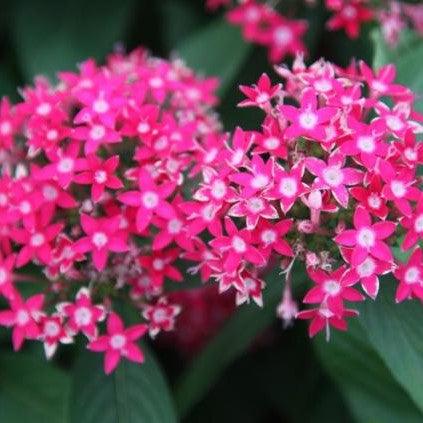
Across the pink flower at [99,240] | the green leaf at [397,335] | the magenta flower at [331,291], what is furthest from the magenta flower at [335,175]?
the pink flower at [99,240]

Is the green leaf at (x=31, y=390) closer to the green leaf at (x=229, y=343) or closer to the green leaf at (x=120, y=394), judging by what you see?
the green leaf at (x=120, y=394)

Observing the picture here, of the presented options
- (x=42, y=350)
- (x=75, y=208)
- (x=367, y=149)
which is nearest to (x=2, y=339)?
(x=42, y=350)

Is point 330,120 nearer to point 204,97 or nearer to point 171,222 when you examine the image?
point 171,222

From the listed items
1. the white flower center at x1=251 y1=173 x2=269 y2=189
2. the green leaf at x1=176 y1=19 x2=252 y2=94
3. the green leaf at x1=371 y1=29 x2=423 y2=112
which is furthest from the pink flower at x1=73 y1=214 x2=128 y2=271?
the green leaf at x1=176 y1=19 x2=252 y2=94

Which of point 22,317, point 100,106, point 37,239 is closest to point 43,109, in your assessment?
point 100,106

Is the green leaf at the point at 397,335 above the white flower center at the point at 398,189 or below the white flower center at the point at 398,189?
below

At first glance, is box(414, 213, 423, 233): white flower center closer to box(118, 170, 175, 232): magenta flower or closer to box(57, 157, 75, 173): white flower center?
box(118, 170, 175, 232): magenta flower
